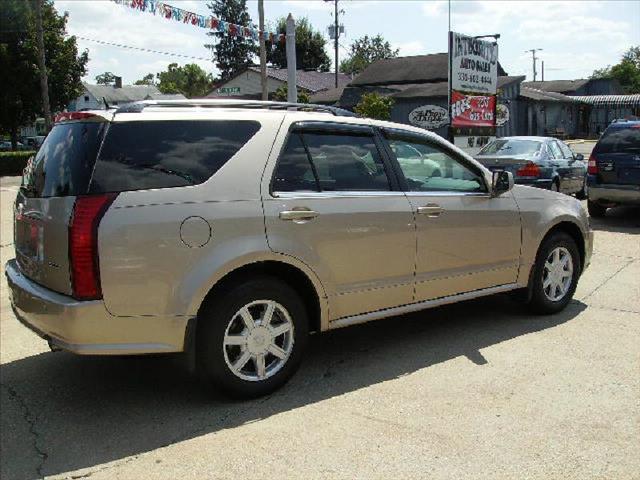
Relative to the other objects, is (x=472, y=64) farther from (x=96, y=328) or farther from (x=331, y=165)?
(x=96, y=328)

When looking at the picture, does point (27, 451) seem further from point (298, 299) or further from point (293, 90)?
point (293, 90)

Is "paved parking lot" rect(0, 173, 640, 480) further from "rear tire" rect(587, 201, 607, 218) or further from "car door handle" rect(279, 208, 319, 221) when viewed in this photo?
"rear tire" rect(587, 201, 607, 218)

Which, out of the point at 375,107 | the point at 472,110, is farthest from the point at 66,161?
the point at 375,107

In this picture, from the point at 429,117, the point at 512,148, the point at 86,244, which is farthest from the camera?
the point at 429,117

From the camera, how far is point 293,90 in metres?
17.3

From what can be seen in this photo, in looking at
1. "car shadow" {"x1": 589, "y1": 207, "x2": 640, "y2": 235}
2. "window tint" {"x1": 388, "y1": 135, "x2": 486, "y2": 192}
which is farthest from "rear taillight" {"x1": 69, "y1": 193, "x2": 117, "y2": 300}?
"car shadow" {"x1": 589, "y1": 207, "x2": 640, "y2": 235}

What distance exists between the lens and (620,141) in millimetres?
10773

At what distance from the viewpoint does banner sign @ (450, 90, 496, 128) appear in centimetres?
1783

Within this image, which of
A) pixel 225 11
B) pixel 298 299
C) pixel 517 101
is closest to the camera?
pixel 298 299

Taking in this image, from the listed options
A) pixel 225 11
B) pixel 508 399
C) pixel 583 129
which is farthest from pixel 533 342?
pixel 225 11

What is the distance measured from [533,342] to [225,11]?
290 ft

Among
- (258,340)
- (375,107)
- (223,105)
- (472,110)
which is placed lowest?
(258,340)

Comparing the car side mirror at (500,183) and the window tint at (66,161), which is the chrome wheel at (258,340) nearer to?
the window tint at (66,161)

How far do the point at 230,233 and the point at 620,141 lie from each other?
929 cm
